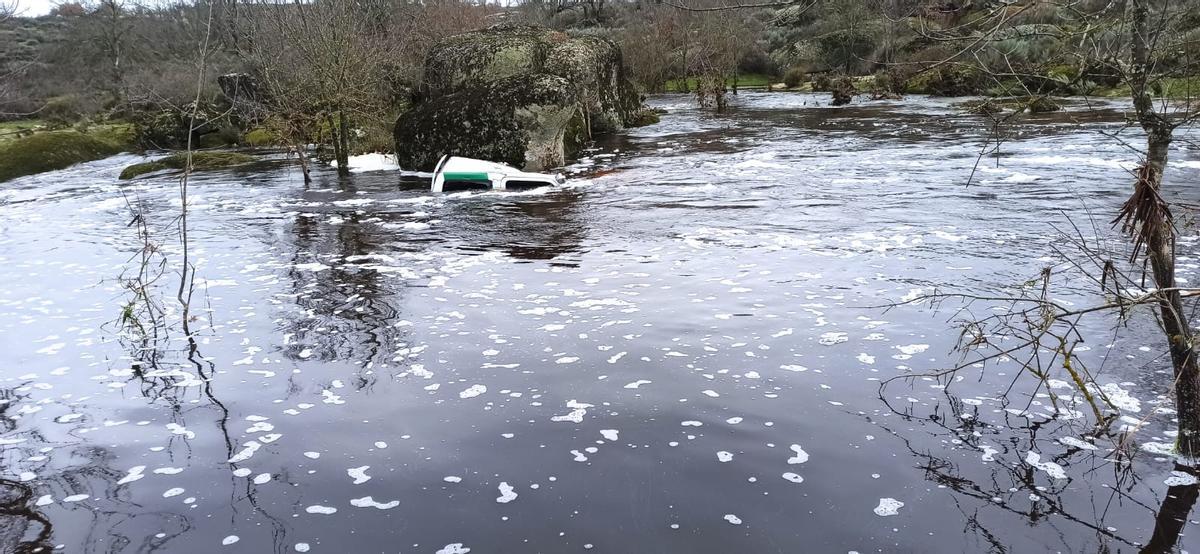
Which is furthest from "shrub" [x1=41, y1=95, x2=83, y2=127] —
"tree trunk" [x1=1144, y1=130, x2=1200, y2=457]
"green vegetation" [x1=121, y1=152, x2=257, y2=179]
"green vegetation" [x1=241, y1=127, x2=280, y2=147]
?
"tree trunk" [x1=1144, y1=130, x2=1200, y2=457]

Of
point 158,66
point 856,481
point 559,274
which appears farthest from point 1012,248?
point 158,66

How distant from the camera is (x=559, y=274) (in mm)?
9312

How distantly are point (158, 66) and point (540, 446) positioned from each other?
52.1 meters

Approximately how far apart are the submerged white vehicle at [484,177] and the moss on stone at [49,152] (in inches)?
507

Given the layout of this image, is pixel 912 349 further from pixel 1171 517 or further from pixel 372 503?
pixel 372 503

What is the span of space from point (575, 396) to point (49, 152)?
77.2ft

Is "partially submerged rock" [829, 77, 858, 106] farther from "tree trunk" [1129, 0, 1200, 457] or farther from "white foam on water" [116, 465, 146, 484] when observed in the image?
"white foam on water" [116, 465, 146, 484]

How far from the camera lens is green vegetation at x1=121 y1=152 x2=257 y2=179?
67.6ft

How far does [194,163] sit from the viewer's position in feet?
69.9

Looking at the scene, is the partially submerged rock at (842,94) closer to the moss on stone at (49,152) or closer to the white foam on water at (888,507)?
the moss on stone at (49,152)

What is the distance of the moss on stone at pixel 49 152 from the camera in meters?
22.0

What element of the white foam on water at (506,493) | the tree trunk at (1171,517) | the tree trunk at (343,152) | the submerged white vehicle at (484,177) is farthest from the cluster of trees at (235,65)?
the tree trunk at (1171,517)

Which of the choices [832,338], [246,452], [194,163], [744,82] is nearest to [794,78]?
[744,82]

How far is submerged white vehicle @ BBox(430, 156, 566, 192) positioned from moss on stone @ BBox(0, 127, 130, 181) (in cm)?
1287
